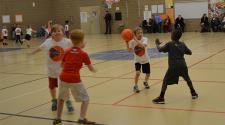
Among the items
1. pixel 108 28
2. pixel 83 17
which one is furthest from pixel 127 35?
pixel 83 17

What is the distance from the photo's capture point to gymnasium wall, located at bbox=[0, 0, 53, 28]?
A: 97.8 ft

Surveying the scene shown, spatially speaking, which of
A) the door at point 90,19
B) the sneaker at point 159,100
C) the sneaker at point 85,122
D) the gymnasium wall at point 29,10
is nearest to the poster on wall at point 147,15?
the door at point 90,19

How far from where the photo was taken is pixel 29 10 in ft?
102

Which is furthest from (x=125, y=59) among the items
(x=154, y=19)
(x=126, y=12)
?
(x=126, y=12)

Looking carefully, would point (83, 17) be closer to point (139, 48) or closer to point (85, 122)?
point (139, 48)

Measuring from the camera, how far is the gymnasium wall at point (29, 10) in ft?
97.8

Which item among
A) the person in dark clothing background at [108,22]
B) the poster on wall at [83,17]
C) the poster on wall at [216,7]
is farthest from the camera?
the poster on wall at [83,17]

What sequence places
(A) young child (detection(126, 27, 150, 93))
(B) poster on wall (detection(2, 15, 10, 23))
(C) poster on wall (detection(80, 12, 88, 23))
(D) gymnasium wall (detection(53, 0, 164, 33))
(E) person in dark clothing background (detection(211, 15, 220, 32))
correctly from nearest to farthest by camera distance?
(A) young child (detection(126, 27, 150, 93)), (E) person in dark clothing background (detection(211, 15, 220, 32)), (D) gymnasium wall (detection(53, 0, 164, 33)), (B) poster on wall (detection(2, 15, 10, 23)), (C) poster on wall (detection(80, 12, 88, 23))

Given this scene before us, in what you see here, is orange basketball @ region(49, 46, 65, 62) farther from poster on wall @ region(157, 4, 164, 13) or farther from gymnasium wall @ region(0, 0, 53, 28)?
gymnasium wall @ region(0, 0, 53, 28)

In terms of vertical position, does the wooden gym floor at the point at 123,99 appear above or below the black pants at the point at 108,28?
below

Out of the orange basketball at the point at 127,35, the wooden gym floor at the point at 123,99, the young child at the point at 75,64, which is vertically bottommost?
the wooden gym floor at the point at 123,99

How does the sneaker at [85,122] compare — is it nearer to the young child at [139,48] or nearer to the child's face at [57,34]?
the child's face at [57,34]

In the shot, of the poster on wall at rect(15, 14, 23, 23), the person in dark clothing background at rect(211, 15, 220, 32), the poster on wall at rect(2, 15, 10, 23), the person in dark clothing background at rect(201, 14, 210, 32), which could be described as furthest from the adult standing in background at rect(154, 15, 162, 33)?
the poster on wall at rect(2, 15, 10, 23)

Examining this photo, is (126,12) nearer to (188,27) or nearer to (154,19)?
(154,19)
